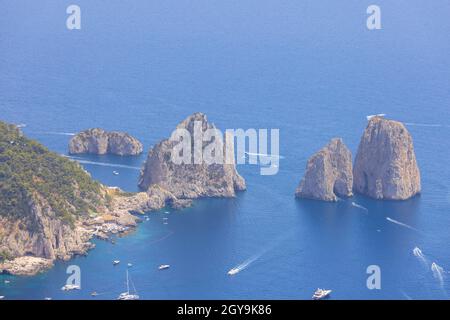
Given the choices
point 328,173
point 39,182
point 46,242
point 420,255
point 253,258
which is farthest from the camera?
point 328,173

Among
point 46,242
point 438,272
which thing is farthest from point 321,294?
point 46,242

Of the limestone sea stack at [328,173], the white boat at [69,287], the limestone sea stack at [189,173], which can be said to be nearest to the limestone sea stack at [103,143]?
the limestone sea stack at [189,173]

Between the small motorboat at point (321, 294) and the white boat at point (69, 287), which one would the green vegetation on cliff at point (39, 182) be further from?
the small motorboat at point (321, 294)

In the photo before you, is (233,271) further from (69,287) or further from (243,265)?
(69,287)

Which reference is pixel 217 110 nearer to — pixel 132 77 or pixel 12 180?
pixel 132 77

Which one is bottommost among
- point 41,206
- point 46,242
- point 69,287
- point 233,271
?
point 233,271
